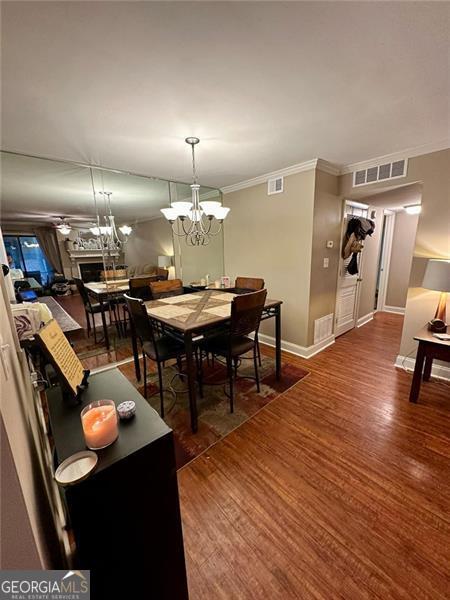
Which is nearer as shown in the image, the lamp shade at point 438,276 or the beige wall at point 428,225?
the lamp shade at point 438,276

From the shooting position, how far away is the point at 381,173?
9.11 ft

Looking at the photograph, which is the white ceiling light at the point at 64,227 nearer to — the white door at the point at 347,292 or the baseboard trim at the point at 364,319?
the white door at the point at 347,292

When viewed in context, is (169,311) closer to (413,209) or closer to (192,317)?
(192,317)

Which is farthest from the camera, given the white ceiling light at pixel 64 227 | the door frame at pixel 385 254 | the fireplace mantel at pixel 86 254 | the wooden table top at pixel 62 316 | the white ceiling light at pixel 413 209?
the door frame at pixel 385 254

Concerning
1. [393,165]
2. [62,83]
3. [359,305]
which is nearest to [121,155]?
[62,83]

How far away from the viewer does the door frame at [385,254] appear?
4887 millimetres

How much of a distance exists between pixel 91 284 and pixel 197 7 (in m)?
3.46

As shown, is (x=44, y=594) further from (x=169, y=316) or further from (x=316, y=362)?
(x=316, y=362)

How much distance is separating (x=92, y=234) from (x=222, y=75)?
8.63 feet

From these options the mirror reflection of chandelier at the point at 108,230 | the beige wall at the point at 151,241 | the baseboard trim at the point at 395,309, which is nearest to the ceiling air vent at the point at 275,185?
the beige wall at the point at 151,241

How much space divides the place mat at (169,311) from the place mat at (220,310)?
19 centimetres

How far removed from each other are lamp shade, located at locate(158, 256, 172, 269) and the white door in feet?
8.89

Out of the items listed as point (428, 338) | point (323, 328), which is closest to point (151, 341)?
point (323, 328)

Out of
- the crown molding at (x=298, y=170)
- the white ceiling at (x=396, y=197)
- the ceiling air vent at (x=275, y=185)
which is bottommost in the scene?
the white ceiling at (x=396, y=197)
